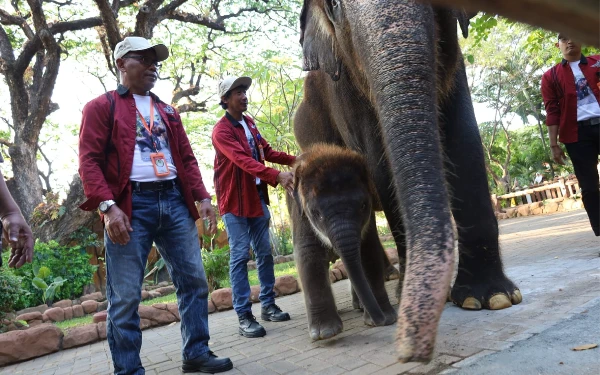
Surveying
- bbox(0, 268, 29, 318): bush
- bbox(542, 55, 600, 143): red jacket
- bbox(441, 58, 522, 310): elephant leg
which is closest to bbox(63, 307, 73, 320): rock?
bbox(0, 268, 29, 318): bush

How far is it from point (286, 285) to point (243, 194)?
2977mm

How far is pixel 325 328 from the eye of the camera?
3736mm

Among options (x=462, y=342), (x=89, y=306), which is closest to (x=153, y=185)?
(x=462, y=342)

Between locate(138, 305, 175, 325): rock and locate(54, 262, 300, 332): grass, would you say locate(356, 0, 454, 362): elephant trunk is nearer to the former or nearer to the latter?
locate(54, 262, 300, 332): grass

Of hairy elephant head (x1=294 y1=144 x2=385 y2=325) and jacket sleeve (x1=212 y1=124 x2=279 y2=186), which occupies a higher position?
jacket sleeve (x1=212 y1=124 x2=279 y2=186)

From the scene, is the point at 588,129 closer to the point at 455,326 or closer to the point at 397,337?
the point at 455,326

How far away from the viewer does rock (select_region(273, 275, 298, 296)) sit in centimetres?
734

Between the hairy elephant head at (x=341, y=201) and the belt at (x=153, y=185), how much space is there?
1152 millimetres

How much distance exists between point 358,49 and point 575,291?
7.71 ft

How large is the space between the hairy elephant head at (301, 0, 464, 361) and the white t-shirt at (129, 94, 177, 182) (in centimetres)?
152

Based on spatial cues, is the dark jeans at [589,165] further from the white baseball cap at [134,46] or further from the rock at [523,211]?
the rock at [523,211]

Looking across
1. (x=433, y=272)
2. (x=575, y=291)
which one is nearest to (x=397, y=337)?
(x=433, y=272)

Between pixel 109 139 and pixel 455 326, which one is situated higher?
pixel 109 139

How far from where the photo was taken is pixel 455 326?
10.9 ft
